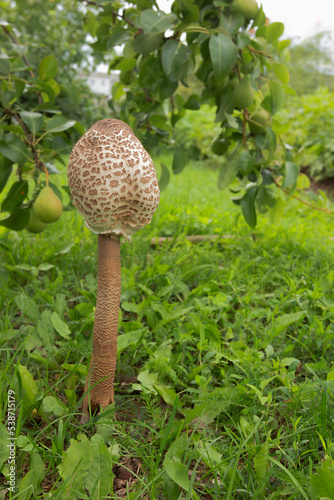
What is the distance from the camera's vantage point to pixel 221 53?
1.52m

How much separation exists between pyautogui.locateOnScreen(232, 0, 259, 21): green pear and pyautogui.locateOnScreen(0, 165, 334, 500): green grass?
130 centimetres

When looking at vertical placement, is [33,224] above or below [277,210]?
below

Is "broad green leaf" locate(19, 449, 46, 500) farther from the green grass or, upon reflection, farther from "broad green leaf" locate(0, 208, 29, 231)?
"broad green leaf" locate(0, 208, 29, 231)

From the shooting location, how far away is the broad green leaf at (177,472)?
995mm

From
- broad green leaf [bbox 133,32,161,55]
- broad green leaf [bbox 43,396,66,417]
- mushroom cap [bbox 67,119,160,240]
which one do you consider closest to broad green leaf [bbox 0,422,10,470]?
broad green leaf [bbox 43,396,66,417]

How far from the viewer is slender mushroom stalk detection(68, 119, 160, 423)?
105 centimetres

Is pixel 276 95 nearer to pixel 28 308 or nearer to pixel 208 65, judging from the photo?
pixel 208 65

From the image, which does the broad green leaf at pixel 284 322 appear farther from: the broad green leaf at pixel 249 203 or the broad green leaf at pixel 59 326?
the broad green leaf at pixel 59 326

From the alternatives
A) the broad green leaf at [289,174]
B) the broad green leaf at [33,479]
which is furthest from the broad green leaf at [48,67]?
the broad green leaf at [33,479]

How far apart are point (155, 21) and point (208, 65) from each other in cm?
53

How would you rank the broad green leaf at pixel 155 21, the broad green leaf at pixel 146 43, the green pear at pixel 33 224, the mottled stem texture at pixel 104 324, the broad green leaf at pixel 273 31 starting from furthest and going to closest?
1. the green pear at pixel 33 224
2. the broad green leaf at pixel 273 31
3. the broad green leaf at pixel 146 43
4. the broad green leaf at pixel 155 21
5. the mottled stem texture at pixel 104 324

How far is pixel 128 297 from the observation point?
6.48 ft

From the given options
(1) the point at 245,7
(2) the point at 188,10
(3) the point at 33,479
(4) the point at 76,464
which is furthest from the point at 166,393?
(1) the point at 245,7

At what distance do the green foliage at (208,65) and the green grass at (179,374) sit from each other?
0.53m
